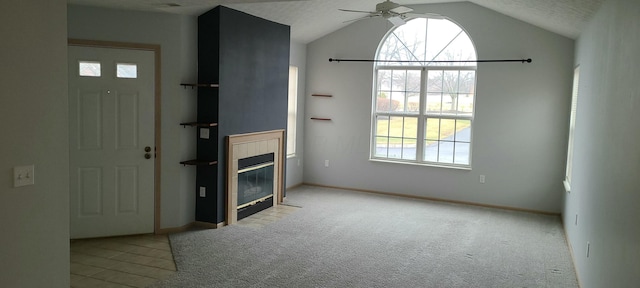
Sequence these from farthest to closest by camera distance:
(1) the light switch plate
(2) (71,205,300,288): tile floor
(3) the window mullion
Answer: (3) the window mullion, (1) the light switch plate, (2) (71,205,300,288): tile floor

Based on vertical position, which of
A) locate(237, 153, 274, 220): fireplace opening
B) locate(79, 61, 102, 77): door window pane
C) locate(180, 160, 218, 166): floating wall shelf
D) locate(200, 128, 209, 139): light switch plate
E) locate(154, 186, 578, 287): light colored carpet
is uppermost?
locate(79, 61, 102, 77): door window pane

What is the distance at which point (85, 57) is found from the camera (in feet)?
15.5

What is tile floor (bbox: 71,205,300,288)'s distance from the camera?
12.7 feet

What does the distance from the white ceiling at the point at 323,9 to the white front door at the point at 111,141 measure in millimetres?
584

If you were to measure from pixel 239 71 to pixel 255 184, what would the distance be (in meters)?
1.44

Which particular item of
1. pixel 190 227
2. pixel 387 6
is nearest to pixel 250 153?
pixel 190 227

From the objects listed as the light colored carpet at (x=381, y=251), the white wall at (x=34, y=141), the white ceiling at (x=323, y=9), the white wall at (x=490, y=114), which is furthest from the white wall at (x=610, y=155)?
the white wall at (x=34, y=141)

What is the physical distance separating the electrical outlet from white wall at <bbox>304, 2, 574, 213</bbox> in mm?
5270

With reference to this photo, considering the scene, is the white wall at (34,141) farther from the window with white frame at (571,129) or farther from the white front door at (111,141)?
the window with white frame at (571,129)

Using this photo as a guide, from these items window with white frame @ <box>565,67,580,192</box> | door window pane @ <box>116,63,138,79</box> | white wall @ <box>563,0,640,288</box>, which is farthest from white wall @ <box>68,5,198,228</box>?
window with white frame @ <box>565,67,580,192</box>

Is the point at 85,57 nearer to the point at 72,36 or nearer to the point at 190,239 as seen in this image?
the point at 72,36

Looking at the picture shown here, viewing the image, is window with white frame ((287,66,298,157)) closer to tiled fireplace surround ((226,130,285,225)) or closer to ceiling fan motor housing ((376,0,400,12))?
tiled fireplace surround ((226,130,285,225))

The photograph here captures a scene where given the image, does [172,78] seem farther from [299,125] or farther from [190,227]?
[299,125]

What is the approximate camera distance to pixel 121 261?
4301 millimetres
